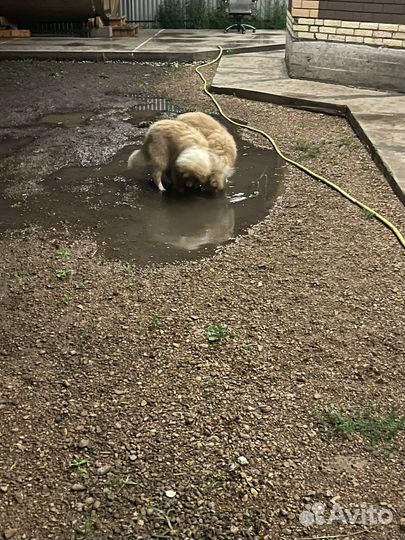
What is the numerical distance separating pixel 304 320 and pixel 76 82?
27.1 ft

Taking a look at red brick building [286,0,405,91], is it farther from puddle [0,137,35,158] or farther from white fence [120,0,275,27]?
white fence [120,0,275,27]

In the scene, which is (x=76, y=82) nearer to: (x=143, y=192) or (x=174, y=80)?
(x=174, y=80)

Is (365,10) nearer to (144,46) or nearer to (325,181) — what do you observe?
(325,181)

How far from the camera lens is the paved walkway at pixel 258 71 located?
21.9ft

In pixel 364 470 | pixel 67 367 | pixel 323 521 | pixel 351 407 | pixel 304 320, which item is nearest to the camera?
pixel 323 521

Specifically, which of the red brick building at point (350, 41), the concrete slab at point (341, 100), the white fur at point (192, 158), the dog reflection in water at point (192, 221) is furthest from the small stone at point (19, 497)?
the red brick building at point (350, 41)

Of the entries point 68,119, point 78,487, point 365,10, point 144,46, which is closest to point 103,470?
point 78,487

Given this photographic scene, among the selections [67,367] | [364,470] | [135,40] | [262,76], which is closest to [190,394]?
[67,367]

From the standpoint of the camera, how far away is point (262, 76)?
10094 mm

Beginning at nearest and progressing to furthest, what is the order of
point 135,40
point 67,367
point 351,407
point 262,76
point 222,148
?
point 351,407 → point 67,367 → point 222,148 → point 262,76 → point 135,40

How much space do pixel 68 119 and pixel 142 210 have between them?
3.59 m

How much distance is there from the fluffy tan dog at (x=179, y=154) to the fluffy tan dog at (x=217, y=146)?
2.3 inches

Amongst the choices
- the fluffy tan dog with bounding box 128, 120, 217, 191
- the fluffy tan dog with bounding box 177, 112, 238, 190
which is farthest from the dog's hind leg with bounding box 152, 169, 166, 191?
the fluffy tan dog with bounding box 177, 112, 238, 190

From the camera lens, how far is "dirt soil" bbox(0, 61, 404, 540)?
233 cm
